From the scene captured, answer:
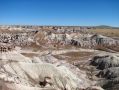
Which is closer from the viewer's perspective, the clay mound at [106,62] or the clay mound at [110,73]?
the clay mound at [110,73]

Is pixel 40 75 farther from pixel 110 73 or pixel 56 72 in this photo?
pixel 110 73

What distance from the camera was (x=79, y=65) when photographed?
241ft

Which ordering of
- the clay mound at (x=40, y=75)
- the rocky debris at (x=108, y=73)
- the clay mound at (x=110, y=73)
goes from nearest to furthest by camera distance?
1. the clay mound at (x=40, y=75)
2. the rocky debris at (x=108, y=73)
3. the clay mound at (x=110, y=73)

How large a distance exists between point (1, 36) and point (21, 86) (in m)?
79.4

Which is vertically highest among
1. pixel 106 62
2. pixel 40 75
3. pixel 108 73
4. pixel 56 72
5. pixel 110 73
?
pixel 56 72

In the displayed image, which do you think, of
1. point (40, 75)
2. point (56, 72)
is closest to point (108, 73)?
point (56, 72)

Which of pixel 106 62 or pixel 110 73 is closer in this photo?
pixel 110 73

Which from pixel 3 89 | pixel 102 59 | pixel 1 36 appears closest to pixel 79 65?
pixel 102 59

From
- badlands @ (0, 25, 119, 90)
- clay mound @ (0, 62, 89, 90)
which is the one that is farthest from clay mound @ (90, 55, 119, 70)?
clay mound @ (0, 62, 89, 90)

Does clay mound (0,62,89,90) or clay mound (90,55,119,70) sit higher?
clay mound (0,62,89,90)

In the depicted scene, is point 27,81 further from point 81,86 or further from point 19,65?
point 81,86

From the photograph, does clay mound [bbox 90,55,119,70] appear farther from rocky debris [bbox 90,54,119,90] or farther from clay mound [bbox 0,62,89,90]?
clay mound [bbox 0,62,89,90]

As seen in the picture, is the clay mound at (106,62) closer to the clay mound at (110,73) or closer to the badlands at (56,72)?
the badlands at (56,72)

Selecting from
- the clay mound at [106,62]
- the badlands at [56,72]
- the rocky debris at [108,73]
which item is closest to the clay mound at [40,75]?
the badlands at [56,72]
